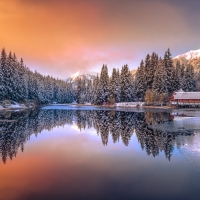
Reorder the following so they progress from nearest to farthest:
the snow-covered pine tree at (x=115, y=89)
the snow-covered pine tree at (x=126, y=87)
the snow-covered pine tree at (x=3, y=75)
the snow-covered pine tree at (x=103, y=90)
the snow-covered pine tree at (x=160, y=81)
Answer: the snow-covered pine tree at (x=3, y=75)
the snow-covered pine tree at (x=160, y=81)
the snow-covered pine tree at (x=126, y=87)
the snow-covered pine tree at (x=115, y=89)
the snow-covered pine tree at (x=103, y=90)

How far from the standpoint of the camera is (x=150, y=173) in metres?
10.0

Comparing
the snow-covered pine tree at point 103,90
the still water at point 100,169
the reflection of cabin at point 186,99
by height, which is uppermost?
the snow-covered pine tree at point 103,90

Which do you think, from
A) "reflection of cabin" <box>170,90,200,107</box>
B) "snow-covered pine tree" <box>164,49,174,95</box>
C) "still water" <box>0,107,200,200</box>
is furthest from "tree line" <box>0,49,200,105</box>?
"still water" <box>0,107,200,200</box>

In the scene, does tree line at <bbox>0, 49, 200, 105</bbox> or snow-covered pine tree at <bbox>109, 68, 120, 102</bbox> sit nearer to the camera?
tree line at <bbox>0, 49, 200, 105</bbox>

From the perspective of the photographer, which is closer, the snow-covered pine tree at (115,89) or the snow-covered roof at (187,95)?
the snow-covered roof at (187,95)

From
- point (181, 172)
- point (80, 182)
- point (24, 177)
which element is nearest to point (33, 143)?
point (24, 177)

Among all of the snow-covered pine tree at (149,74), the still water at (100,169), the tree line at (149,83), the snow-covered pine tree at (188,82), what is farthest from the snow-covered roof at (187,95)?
the still water at (100,169)

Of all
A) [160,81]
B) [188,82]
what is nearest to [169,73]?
[160,81]

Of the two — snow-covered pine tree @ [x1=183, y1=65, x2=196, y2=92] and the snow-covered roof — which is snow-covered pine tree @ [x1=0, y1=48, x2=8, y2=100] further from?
snow-covered pine tree @ [x1=183, y1=65, x2=196, y2=92]

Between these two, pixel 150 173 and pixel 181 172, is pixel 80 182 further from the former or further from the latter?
pixel 181 172

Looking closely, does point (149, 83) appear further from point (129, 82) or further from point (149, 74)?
point (129, 82)

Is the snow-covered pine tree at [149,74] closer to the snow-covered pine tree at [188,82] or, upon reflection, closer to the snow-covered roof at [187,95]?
the snow-covered pine tree at [188,82]

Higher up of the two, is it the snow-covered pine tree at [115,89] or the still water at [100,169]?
the snow-covered pine tree at [115,89]

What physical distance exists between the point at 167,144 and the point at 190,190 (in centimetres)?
742
